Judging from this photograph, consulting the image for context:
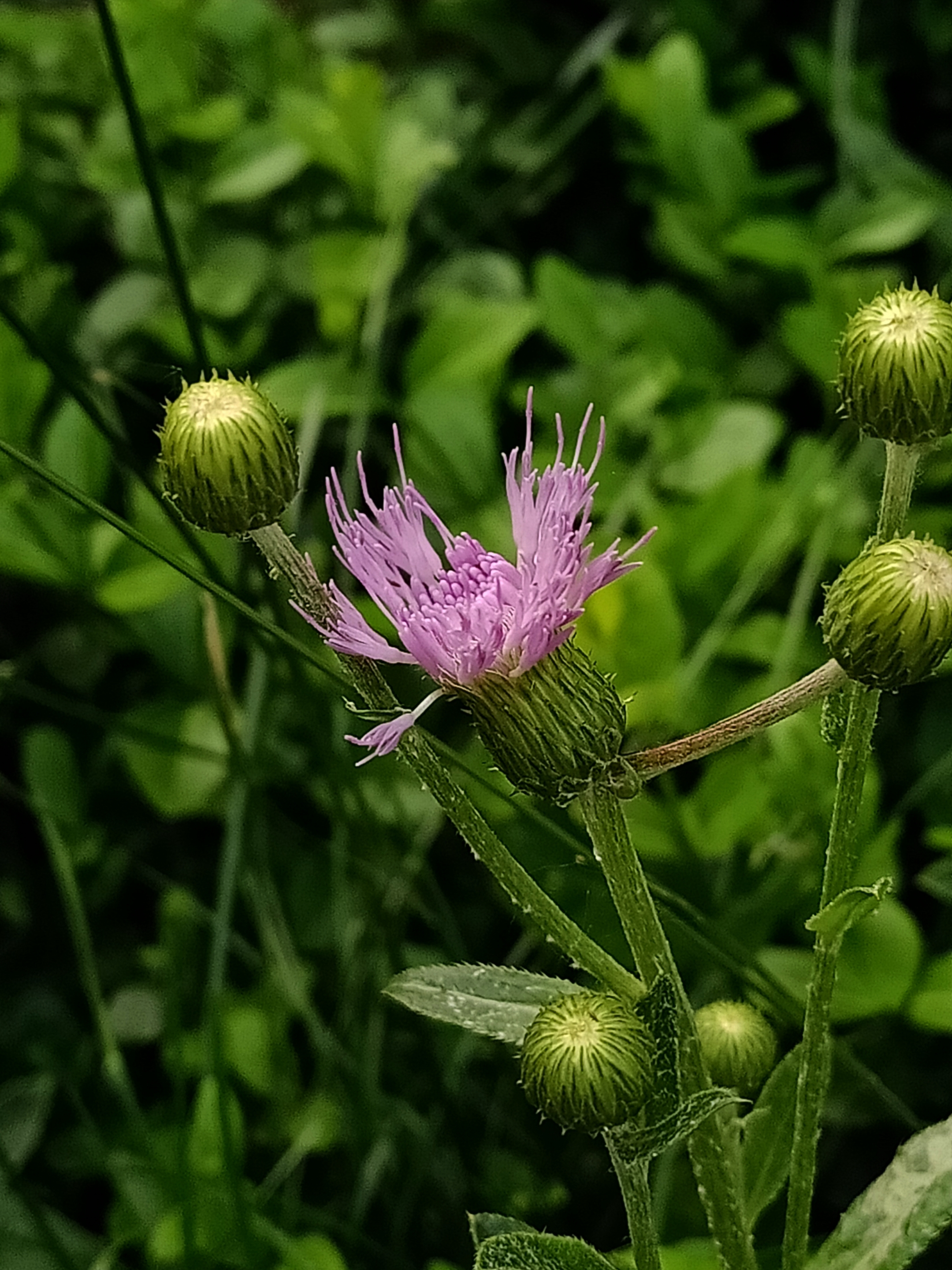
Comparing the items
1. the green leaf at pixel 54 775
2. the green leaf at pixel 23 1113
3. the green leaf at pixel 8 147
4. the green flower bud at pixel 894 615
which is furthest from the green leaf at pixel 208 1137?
the green leaf at pixel 8 147

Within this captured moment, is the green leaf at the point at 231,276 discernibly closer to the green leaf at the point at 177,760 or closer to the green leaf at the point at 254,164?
the green leaf at the point at 254,164

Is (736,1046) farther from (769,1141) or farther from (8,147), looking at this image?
(8,147)

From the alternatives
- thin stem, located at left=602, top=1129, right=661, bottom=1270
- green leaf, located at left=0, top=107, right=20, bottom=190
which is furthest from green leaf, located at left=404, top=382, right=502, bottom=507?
thin stem, located at left=602, top=1129, right=661, bottom=1270

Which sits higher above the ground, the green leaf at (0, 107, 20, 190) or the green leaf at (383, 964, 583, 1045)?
the green leaf at (0, 107, 20, 190)

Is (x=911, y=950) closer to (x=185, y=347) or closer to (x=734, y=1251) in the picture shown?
(x=734, y=1251)

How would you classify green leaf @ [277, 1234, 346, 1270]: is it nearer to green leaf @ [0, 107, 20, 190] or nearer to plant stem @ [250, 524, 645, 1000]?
plant stem @ [250, 524, 645, 1000]

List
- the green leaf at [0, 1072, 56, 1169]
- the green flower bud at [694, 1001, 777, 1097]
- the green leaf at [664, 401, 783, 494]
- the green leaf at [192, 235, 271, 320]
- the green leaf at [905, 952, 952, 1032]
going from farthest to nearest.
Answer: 1. the green leaf at [192, 235, 271, 320]
2. the green leaf at [664, 401, 783, 494]
3. the green leaf at [0, 1072, 56, 1169]
4. the green leaf at [905, 952, 952, 1032]
5. the green flower bud at [694, 1001, 777, 1097]
